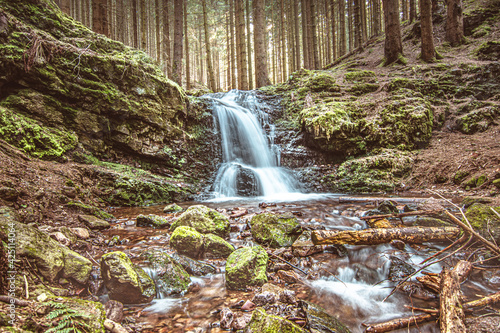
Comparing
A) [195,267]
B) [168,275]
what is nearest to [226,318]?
[168,275]

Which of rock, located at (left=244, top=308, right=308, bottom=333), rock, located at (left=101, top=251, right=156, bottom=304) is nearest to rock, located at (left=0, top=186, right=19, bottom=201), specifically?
rock, located at (left=101, top=251, right=156, bottom=304)

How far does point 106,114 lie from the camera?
6.64m

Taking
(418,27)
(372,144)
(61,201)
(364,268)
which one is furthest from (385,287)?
(418,27)

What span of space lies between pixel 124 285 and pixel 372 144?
29.3 feet

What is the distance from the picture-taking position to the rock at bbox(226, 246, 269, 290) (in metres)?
2.54

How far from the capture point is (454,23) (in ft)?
36.6

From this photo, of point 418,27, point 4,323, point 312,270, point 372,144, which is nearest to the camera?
point 4,323

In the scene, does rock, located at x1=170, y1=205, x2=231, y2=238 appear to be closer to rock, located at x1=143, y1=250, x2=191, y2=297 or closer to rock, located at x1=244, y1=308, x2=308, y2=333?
rock, located at x1=143, y1=250, x2=191, y2=297

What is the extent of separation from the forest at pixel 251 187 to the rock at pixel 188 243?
2cm

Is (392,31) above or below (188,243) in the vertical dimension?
above

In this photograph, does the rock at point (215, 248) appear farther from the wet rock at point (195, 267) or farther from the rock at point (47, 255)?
the rock at point (47, 255)

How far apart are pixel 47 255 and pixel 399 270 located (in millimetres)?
3757

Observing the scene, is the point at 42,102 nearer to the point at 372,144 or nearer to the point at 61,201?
the point at 61,201

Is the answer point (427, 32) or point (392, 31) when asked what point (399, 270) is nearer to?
point (427, 32)
